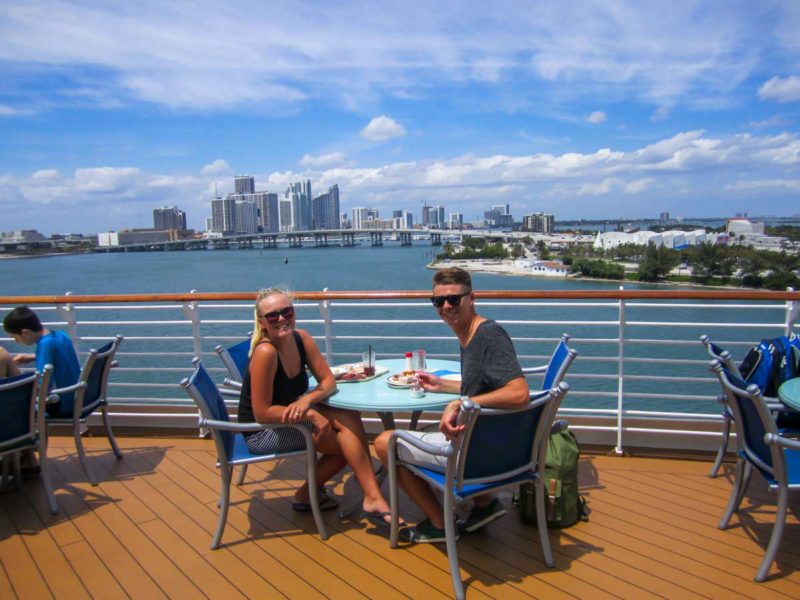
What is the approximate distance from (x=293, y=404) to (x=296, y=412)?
5cm

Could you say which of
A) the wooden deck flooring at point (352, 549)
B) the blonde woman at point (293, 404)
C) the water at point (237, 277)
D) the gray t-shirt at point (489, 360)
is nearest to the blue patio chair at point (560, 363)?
the gray t-shirt at point (489, 360)

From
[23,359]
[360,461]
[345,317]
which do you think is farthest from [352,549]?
[345,317]

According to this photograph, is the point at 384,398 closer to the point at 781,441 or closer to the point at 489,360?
the point at 489,360

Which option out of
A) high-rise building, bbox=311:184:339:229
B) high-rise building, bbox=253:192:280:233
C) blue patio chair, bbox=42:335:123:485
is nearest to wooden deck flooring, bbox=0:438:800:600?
blue patio chair, bbox=42:335:123:485

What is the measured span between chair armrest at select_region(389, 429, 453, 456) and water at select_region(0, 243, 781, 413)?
21.8 inches

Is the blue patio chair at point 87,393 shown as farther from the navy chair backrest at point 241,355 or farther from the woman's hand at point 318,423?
the woman's hand at point 318,423

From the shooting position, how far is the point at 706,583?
1986 millimetres

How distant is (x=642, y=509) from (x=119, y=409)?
12.0 feet

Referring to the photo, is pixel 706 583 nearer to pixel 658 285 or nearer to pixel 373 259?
pixel 658 285

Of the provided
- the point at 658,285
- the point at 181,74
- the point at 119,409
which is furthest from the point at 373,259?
the point at 119,409

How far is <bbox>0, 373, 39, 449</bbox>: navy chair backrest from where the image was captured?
2.45 meters

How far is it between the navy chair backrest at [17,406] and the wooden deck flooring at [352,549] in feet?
1.48

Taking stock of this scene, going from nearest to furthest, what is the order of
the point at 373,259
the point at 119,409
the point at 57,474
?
1. the point at 57,474
2. the point at 119,409
3. the point at 373,259

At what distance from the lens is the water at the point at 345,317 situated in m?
11.5
